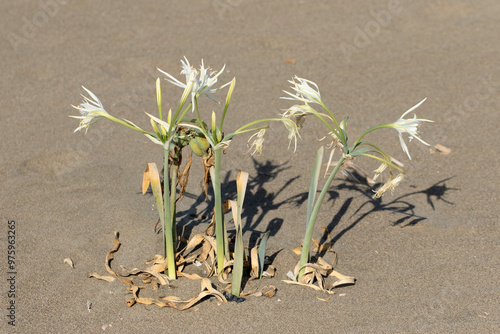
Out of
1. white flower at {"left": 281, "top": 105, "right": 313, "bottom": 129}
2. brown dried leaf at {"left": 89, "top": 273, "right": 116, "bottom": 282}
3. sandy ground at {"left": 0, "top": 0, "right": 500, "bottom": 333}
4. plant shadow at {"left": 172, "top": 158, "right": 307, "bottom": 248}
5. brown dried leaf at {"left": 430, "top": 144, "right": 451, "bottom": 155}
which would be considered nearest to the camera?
white flower at {"left": 281, "top": 105, "right": 313, "bottom": 129}

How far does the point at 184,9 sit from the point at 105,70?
47.1 inches

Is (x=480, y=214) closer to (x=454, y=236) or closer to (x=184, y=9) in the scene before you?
(x=454, y=236)

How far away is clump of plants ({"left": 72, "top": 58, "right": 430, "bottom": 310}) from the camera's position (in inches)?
83.2

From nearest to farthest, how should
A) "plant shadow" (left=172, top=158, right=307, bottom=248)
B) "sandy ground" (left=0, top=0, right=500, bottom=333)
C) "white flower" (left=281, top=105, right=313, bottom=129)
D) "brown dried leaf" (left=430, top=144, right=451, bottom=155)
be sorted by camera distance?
"white flower" (left=281, top=105, right=313, bottom=129) < "sandy ground" (left=0, top=0, right=500, bottom=333) < "plant shadow" (left=172, top=158, right=307, bottom=248) < "brown dried leaf" (left=430, top=144, right=451, bottom=155)

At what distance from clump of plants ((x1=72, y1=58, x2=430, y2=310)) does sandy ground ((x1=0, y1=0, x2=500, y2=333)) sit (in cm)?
7

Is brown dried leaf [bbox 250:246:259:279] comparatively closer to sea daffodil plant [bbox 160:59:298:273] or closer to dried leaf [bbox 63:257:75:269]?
sea daffodil plant [bbox 160:59:298:273]

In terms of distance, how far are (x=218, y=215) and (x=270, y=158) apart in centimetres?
127

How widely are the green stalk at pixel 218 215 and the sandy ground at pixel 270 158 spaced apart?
0.66ft

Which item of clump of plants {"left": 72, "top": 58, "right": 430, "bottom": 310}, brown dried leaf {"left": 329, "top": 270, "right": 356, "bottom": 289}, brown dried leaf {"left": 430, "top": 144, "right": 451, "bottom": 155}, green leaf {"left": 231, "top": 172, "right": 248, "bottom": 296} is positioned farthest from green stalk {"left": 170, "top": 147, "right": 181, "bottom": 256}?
brown dried leaf {"left": 430, "top": 144, "right": 451, "bottom": 155}

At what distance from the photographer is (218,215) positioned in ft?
7.66

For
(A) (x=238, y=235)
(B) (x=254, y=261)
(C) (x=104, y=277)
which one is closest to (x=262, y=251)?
(B) (x=254, y=261)

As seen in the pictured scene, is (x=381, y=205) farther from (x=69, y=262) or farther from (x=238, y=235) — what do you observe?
(x=69, y=262)

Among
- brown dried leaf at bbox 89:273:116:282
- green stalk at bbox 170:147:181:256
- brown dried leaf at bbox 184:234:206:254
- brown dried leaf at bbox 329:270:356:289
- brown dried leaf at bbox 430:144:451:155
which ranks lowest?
brown dried leaf at bbox 89:273:116:282

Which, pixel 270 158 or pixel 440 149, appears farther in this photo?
pixel 440 149
